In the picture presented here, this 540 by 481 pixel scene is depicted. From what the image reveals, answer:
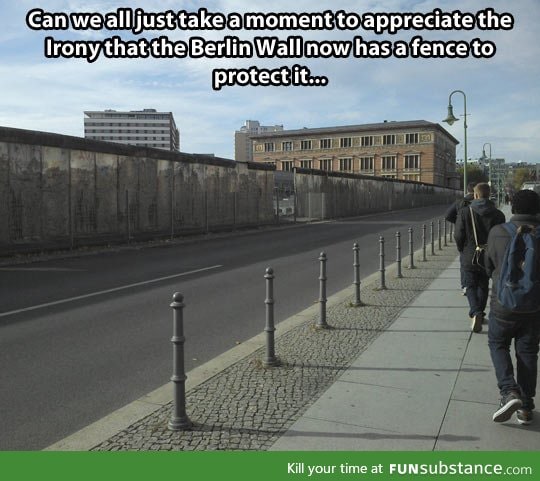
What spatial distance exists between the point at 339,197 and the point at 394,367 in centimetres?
3720

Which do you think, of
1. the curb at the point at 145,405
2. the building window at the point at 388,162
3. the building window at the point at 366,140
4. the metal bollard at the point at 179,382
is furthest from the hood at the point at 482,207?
the building window at the point at 366,140

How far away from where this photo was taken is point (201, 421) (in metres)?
4.15

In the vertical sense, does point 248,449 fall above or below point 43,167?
below

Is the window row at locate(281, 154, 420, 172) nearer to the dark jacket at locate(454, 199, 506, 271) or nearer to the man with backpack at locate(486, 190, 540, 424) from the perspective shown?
the dark jacket at locate(454, 199, 506, 271)

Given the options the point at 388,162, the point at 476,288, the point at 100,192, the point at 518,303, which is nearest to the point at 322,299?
the point at 476,288

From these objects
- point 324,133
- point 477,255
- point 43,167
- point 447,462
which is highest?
point 324,133

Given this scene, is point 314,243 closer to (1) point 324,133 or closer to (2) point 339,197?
(2) point 339,197

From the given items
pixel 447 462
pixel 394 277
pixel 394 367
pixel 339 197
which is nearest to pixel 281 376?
pixel 394 367

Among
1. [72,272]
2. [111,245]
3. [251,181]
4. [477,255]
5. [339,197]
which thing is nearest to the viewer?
[477,255]

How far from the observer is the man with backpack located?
13.2 feet

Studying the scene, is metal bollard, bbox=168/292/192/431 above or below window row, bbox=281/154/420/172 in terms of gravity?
below

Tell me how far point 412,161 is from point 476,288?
112m

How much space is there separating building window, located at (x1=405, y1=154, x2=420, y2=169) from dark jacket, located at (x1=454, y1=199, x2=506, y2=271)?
363ft

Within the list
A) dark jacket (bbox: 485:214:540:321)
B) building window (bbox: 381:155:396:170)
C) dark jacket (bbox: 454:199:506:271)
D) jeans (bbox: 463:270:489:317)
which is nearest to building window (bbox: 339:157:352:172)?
building window (bbox: 381:155:396:170)
